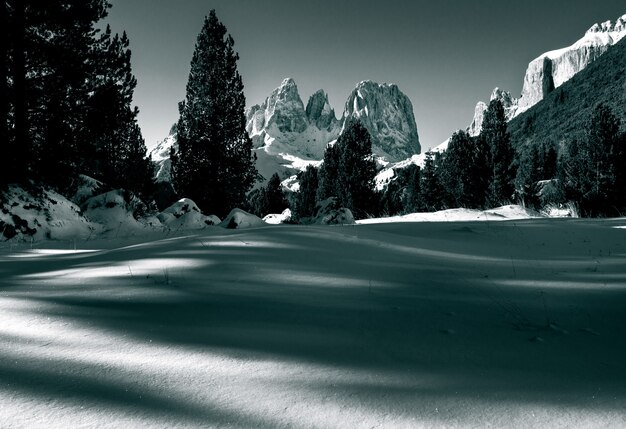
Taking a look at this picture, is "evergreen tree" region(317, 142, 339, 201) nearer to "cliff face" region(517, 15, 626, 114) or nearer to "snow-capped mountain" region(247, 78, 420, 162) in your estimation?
"cliff face" region(517, 15, 626, 114)

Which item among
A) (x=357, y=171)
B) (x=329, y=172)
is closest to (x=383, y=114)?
(x=329, y=172)

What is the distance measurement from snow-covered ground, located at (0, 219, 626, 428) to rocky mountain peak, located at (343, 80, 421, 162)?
18480 cm

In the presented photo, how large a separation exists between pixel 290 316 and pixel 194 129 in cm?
1763

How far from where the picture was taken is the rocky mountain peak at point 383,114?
186 m

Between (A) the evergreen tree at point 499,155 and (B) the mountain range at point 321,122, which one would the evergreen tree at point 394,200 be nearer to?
(A) the evergreen tree at point 499,155

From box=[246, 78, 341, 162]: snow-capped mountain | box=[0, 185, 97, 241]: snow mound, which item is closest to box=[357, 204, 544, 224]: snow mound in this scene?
box=[0, 185, 97, 241]: snow mound

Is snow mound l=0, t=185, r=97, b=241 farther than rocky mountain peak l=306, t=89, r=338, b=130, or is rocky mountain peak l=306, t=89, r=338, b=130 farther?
rocky mountain peak l=306, t=89, r=338, b=130

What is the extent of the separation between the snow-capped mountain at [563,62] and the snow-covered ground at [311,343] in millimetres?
129258

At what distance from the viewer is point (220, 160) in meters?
17.6

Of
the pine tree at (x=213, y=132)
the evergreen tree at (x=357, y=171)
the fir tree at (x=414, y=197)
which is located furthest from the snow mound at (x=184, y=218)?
the fir tree at (x=414, y=197)

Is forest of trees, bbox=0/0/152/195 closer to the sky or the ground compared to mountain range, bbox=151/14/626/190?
closer to the ground

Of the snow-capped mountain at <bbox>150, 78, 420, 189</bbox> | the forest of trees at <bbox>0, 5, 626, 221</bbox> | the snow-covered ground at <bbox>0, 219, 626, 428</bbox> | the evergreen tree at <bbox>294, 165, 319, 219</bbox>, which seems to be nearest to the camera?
the snow-covered ground at <bbox>0, 219, 626, 428</bbox>

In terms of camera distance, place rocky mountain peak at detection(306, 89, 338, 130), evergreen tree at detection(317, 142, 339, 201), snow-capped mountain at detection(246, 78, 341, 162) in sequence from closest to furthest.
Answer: evergreen tree at detection(317, 142, 339, 201), snow-capped mountain at detection(246, 78, 341, 162), rocky mountain peak at detection(306, 89, 338, 130)

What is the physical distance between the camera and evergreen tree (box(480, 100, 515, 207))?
24.8m
